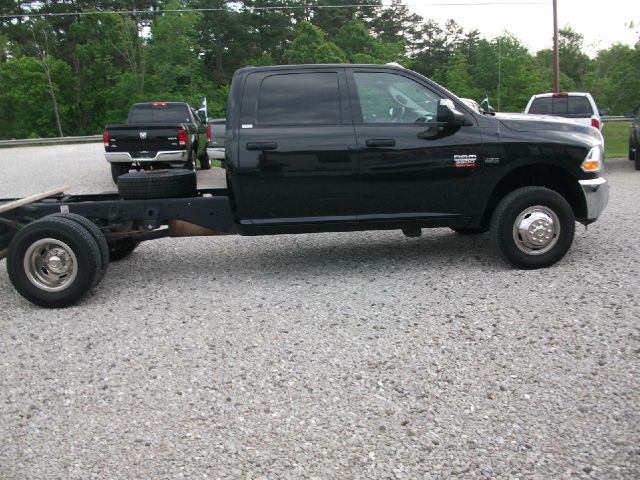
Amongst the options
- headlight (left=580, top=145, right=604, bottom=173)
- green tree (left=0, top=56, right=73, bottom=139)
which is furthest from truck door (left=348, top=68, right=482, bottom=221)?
green tree (left=0, top=56, right=73, bottom=139)

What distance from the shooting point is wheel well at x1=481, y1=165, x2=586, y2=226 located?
240 inches

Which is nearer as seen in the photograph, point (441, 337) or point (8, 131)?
point (441, 337)

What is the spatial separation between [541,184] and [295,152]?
2533 mm

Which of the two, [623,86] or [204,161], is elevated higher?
[623,86]

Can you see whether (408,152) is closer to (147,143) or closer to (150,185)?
(150,185)

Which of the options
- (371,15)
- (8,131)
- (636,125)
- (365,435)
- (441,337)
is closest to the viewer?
(365,435)

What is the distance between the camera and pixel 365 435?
317cm

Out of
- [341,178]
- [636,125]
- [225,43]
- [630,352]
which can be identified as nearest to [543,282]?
[630,352]

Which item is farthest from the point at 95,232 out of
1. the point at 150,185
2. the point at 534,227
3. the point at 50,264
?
the point at 534,227

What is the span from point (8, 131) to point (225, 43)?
21763 millimetres

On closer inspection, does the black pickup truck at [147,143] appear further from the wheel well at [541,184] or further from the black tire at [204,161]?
the wheel well at [541,184]

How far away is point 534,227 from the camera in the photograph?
5836mm

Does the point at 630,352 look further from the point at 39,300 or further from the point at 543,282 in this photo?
the point at 39,300

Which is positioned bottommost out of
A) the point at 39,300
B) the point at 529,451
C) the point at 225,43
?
the point at 529,451
